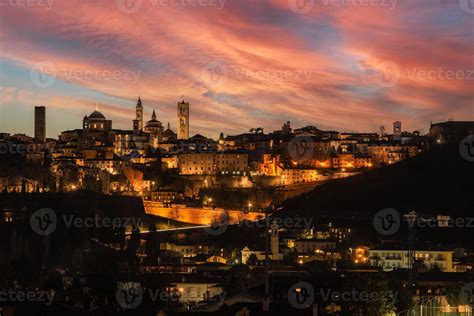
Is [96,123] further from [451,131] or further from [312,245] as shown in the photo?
[312,245]

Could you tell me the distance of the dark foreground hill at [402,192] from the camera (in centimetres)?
4850

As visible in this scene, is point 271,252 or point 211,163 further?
point 211,163

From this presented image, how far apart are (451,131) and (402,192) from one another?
20658mm

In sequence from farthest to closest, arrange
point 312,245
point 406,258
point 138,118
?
1. point 138,118
2. point 312,245
3. point 406,258

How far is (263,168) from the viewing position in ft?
206

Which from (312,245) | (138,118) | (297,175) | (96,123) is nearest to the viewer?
(312,245)

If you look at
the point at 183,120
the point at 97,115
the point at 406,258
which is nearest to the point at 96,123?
the point at 97,115

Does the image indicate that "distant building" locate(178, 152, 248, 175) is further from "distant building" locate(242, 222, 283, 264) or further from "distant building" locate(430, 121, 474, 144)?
"distant building" locate(242, 222, 283, 264)

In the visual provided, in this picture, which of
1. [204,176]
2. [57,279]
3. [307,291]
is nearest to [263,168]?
[204,176]

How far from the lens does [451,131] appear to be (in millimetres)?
70438

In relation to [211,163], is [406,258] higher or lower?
lower

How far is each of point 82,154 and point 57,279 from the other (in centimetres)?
3915

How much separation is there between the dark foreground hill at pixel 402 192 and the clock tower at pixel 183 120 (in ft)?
87.5

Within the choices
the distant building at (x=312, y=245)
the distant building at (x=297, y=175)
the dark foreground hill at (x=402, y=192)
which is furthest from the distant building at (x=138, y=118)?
the distant building at (x=312, y=245)
